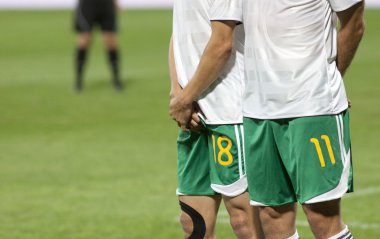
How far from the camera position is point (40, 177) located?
9852mm

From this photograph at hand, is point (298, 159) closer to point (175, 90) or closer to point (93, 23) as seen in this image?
point (175, 90)

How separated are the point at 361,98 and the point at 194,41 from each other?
9.92 m

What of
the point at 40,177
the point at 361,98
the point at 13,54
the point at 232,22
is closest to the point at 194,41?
the point at 232,22

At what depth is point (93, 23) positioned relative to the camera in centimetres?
1727

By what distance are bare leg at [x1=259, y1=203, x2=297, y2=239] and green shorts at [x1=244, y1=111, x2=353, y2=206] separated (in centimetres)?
4

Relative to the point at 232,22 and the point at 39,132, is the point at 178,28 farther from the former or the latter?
the point at 39,132

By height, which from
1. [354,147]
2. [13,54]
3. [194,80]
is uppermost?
[194,80]

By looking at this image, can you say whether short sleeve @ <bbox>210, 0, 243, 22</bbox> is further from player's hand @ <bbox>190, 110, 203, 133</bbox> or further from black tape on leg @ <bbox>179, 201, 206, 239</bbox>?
black tape on leg @ <bbox>179, 201, 206, 239</bbox>

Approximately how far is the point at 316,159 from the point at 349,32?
62 cm

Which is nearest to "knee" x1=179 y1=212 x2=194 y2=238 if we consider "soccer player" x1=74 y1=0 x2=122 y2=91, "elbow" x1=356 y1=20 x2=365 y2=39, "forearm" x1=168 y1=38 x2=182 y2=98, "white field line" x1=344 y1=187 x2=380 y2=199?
"forearm" x1=168 y1=38 x2=182 y2=98

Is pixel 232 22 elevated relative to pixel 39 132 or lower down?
elevated

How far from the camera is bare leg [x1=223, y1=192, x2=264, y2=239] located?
5457 millimetres

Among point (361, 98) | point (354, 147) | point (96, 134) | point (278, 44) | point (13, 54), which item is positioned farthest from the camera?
point (13, 54)

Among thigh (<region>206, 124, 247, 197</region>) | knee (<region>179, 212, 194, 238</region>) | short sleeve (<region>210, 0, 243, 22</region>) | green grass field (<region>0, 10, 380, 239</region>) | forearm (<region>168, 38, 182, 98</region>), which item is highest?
short sleeve (<region>210, 0, 243, 22</region>)
